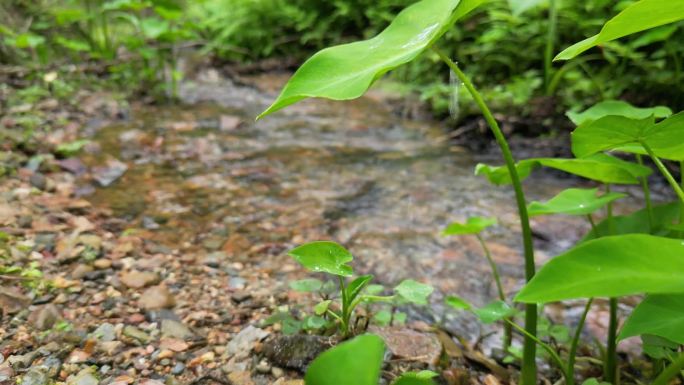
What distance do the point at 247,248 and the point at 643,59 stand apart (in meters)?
3.03

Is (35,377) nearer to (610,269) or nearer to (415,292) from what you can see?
(415,292)

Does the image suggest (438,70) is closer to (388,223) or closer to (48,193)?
(388,223)

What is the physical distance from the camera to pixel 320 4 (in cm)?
641

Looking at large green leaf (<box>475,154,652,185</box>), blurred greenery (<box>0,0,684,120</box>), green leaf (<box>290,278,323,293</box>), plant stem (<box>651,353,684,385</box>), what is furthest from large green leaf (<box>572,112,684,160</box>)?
blurred greenery (<box>0,0,684,120</box>)

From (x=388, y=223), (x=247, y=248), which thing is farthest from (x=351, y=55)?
(x=388, y=223)

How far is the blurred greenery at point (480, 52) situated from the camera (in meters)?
3.06

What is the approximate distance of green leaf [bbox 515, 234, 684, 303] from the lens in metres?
0.64

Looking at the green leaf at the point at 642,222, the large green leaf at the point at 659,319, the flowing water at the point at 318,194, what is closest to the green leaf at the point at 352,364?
the large green leaf at the point at 659,319

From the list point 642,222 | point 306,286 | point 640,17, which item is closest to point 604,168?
point 642,222

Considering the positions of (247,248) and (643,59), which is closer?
(247,248)

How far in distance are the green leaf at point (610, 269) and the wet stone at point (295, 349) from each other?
1.99 ft

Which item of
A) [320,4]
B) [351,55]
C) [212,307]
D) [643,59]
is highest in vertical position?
[320,4]

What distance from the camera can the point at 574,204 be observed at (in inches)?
45.8

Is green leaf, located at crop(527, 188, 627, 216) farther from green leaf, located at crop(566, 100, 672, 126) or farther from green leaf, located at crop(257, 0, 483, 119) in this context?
green leaf, located at crop(257, 0, 483, 119)
